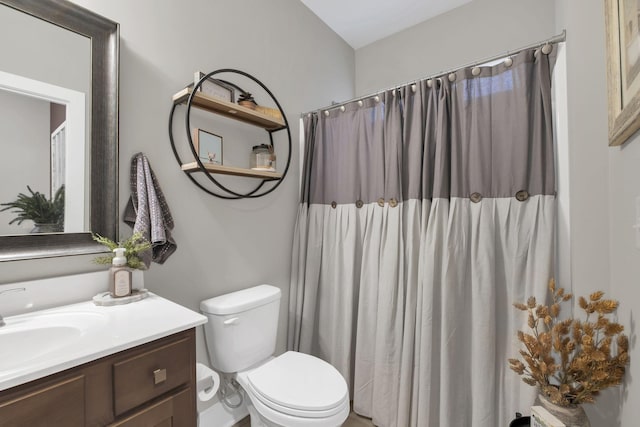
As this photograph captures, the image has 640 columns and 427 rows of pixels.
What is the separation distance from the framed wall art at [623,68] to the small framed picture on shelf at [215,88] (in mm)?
1552

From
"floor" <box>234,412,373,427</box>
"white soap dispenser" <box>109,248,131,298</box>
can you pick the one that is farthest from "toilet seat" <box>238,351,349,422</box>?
"white soap dispenser" <box>109,248,131,298</box>

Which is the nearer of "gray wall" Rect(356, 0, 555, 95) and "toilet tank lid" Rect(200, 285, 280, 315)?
"toilet tank lid" Rect(200, 285, 280, 315)

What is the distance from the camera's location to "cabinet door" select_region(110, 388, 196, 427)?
804 mm

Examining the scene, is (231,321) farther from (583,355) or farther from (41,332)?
(583,355)

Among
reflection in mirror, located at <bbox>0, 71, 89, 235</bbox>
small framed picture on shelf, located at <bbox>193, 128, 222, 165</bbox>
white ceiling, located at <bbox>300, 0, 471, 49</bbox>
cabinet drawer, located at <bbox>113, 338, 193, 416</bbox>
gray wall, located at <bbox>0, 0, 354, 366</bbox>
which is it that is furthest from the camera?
white ceiling, located at <bbox>300, 0, 471, 49</bbox>

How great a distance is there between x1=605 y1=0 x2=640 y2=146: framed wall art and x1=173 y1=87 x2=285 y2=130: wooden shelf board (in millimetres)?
1450

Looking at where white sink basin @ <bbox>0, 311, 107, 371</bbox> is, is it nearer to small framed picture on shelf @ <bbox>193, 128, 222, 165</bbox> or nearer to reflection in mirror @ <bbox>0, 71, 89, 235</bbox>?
reflection in mirror @ <bbox>0, 71, 89, 235</bbox>

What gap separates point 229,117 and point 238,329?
1.19m

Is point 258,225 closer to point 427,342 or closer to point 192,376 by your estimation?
point 192,376

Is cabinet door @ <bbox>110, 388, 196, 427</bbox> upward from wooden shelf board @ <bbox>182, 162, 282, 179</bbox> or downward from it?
downward

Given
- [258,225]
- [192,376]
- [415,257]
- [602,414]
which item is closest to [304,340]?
[258,225]

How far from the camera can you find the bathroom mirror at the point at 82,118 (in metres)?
1.03

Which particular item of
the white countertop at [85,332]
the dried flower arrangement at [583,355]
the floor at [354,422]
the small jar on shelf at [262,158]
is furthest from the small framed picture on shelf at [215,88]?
the floor at [354,422]

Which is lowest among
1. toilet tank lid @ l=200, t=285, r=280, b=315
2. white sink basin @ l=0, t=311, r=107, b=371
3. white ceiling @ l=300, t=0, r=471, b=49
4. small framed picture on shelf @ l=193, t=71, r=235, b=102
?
toilet tank lid @ l=200, t=285, r=280, b=315
